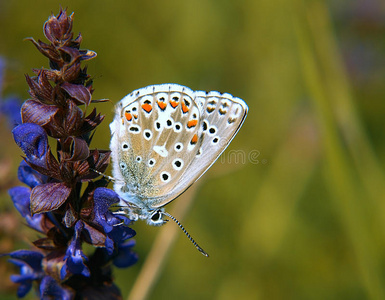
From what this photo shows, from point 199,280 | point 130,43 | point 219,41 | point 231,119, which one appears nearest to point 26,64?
point 130,43

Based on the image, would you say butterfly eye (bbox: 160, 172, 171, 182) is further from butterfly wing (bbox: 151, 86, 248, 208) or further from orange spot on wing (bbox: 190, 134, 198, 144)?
orange spot on wing (bbox: 190, 134, 198, 144)

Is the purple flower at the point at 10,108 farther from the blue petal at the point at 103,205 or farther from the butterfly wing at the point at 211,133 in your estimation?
the blue petal at the point at 103,205

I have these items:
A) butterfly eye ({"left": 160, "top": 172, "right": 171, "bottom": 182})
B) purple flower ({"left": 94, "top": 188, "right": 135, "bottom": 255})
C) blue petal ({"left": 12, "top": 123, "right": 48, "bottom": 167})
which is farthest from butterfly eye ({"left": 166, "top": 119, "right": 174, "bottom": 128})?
blue petal ({"left": 12, "top": 123, "right": 48, "bottom": 167})

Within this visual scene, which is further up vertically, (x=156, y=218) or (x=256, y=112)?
(x=156, y=218)

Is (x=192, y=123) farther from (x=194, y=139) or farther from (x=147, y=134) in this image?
(x=147, y=134)

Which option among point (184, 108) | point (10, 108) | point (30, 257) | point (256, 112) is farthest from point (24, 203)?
point (256, 112)
